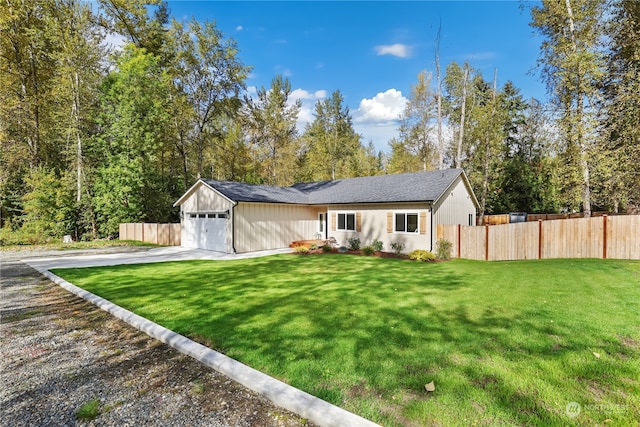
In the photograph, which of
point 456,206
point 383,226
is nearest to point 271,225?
point 383,226

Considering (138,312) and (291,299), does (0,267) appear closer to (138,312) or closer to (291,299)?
(138,312)

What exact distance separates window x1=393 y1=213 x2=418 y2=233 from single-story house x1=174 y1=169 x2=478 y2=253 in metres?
0.04

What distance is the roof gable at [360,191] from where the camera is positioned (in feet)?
46.0

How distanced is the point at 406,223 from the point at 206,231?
10427mm

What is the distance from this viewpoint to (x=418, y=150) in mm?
28516

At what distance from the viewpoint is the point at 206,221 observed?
1616cm

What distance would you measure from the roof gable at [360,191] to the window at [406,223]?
81 centimetres

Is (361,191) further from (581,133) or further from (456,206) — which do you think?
(581,133)

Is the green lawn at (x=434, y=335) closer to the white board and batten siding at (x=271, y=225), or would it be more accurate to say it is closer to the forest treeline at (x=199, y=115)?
the white board and batten siding at (x=271, y=225)

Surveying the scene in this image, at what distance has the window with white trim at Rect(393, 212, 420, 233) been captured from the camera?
44.8ft

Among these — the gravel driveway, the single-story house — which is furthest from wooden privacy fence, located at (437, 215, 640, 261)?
the gravel driveway

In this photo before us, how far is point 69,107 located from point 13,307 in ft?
66.1

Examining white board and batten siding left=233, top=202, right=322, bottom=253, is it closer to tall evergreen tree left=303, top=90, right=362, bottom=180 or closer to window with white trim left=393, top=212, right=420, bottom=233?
window with white trim left=393, top=212, right=420, bottom=233

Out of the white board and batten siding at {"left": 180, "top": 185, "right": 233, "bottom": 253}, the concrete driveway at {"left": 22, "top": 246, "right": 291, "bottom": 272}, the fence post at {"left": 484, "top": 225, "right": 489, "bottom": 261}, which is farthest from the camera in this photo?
the white board and batten siding at {"left": 180, "top": 185, "right": 233, "bottom": 253}
